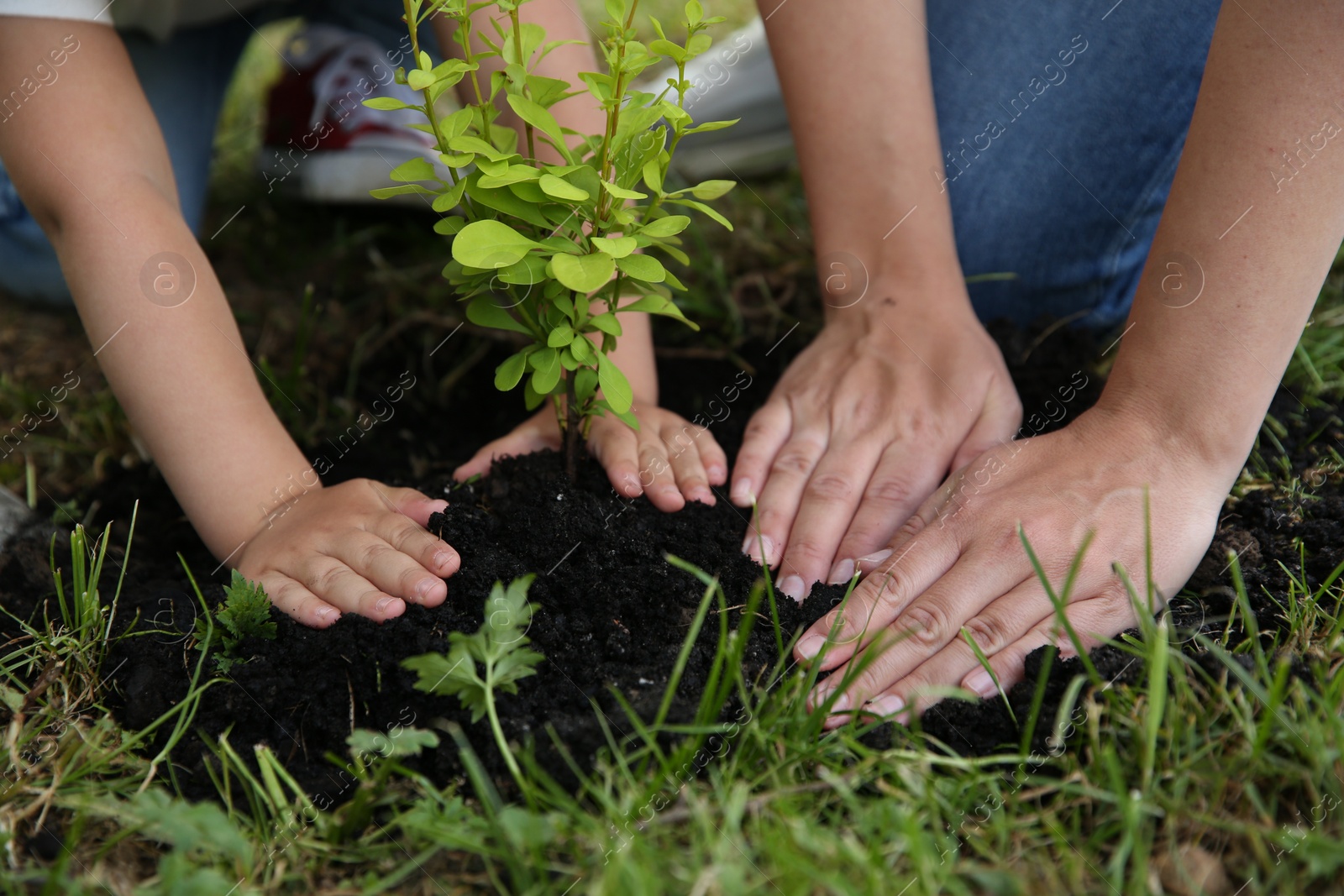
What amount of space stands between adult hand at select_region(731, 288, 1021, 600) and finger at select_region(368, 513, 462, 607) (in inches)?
23.0

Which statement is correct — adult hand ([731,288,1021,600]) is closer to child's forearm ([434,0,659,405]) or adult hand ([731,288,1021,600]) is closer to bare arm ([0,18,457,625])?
child's forearm ([434,0,659,405])

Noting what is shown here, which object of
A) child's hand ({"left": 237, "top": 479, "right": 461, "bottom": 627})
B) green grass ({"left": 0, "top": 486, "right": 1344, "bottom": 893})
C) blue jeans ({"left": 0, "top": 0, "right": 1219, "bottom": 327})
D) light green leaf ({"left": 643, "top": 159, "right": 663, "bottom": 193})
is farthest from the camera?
blue jeans ({"left": 0, "top": 0, "right": 1219, "bottom": 327})

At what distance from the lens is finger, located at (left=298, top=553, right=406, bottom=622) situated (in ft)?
5.22

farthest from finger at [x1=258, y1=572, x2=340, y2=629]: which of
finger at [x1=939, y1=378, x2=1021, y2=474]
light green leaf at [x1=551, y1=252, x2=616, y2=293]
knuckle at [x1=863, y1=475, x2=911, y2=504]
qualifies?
finger at [x1=939, y1=378, x2=1021, y2=474]

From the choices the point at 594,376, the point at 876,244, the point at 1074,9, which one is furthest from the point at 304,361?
the point at 1074,9

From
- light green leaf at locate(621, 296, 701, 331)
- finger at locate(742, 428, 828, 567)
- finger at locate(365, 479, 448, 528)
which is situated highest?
light green leaf at locate(621, 296, 701, 331)

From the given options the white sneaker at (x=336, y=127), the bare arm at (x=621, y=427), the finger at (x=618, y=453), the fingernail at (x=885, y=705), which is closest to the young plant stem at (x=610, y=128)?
the bare arm at (x=621, y=427)

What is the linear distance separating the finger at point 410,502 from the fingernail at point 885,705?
90 cm

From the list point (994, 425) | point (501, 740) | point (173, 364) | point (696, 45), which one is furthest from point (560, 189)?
point (994, 425)

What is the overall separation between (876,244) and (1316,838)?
1.57m

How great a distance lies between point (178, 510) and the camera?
2.22 metres

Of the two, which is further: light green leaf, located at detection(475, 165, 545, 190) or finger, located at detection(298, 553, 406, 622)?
finger, located at detection(298, 553, 406, 622)

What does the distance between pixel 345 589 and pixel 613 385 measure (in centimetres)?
62

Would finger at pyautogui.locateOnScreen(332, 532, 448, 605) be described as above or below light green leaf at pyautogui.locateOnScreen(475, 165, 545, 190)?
below
